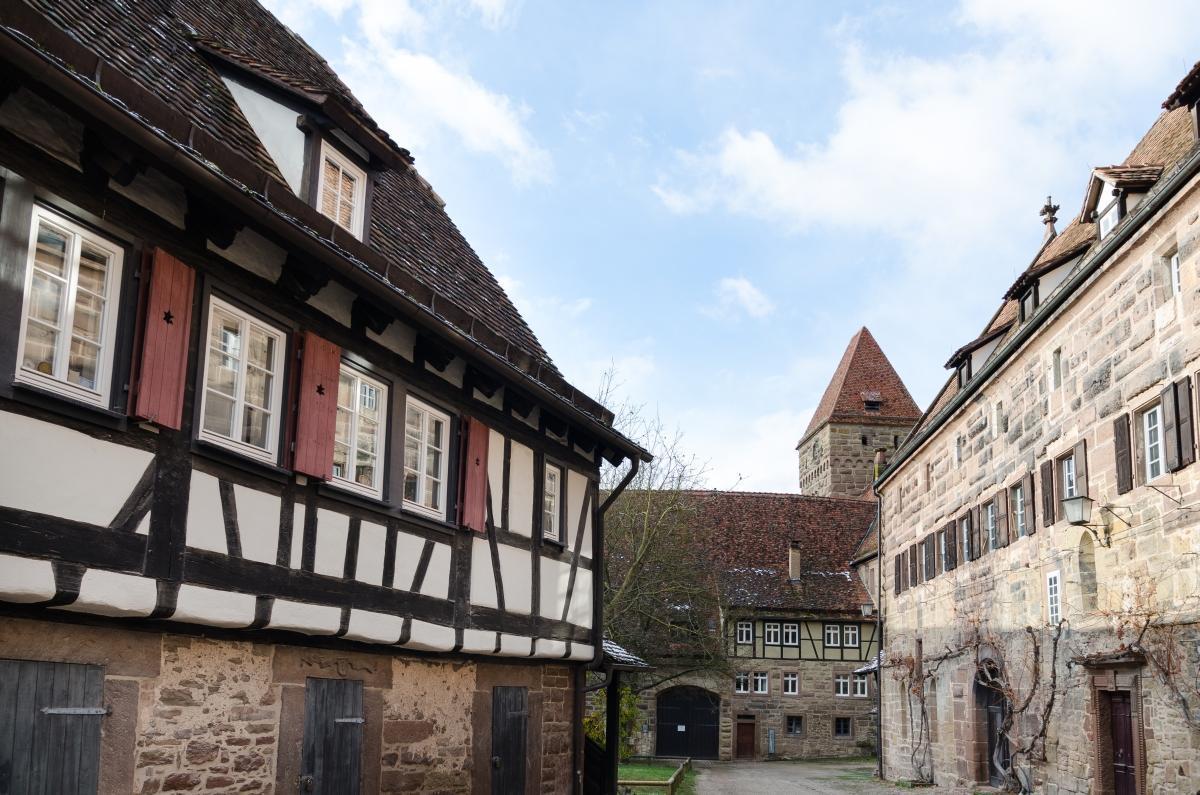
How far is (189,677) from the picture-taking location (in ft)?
26.8

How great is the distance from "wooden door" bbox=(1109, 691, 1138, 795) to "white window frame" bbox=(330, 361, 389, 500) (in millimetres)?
10319

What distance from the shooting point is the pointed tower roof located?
5716cm

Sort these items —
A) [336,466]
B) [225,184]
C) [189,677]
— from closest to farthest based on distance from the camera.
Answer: [225,184], [189,677], [336,466]

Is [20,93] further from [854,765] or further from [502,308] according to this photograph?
[854,765]

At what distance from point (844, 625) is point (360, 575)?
112 ft

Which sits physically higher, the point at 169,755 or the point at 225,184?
the point at 225,184

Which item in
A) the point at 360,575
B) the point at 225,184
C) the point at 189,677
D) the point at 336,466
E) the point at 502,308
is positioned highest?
the point at 502,308

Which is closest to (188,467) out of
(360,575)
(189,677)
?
(189,677)

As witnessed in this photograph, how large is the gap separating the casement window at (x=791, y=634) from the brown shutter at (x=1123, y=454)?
1064 inches

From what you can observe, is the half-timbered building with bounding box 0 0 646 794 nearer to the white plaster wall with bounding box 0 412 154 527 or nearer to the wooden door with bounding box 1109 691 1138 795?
the white plaster wall with bounding box 0 412 154 527

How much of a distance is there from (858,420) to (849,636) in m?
16.9

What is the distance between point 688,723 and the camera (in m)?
40.8

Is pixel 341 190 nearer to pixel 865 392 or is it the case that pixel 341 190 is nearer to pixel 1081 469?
pixel 1081 469

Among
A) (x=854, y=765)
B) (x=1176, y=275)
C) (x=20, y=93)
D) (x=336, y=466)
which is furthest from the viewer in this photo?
(x=854, y=765)
